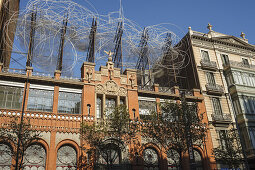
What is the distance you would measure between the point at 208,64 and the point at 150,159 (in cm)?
1567

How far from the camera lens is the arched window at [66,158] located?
73.0ft

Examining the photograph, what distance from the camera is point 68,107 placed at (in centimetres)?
2495

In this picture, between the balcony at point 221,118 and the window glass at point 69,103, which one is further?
the balcony at point 221,118

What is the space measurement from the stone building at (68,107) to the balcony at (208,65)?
772 cm

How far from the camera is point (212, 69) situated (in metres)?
33.9

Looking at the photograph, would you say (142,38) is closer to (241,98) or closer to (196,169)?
(241,98)

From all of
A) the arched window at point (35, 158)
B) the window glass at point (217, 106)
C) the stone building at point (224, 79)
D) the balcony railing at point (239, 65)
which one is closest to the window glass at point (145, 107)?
the stone building at point (224, 79)

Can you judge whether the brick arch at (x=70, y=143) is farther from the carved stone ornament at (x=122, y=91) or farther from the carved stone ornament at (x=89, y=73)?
the carved stone ornament at (x=122, y=91)

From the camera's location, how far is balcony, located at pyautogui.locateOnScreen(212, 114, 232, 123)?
29797 mm

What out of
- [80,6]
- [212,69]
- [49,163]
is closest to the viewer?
[49,163]

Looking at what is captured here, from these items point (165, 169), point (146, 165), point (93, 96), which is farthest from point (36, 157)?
point (165, 169)

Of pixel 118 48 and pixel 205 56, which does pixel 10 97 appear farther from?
pixel 205 56

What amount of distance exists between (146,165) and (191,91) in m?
11.7

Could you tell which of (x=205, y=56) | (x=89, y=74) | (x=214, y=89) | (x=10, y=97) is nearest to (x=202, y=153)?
(x=214, y=89)
